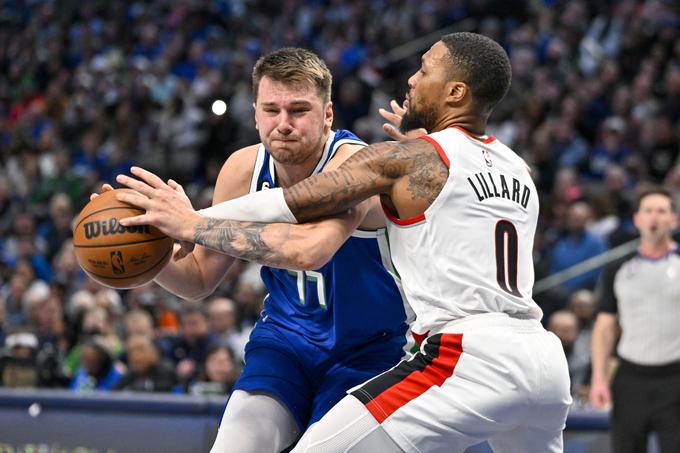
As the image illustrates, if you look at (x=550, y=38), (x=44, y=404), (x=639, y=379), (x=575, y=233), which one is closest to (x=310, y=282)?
(x=639, y=379)

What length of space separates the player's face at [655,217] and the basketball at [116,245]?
4.04 metres

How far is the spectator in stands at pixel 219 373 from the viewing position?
26.3 ft

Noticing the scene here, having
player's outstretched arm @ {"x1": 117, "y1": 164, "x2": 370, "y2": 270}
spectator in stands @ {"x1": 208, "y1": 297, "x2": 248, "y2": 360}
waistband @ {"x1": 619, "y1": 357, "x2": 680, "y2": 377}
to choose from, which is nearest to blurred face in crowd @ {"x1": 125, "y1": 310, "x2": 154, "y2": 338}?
spectator in stands @ {"x1": 208, "y1": 297, "x2": 248, "y2": 360}

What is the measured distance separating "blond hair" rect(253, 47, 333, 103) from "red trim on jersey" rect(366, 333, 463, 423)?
3.87 ft

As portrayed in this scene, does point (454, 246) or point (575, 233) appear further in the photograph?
point (575, 233)

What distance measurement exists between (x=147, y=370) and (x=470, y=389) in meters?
5.55

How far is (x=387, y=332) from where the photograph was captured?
13.6 feet

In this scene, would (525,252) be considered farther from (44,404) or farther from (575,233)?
(575,233)

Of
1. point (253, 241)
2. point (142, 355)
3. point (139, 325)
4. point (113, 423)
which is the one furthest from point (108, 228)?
point (139, 325)

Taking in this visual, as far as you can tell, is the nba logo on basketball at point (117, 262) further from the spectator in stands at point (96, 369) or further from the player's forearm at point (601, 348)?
the spectator in stands at point (96, 369)

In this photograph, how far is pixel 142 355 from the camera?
834cm

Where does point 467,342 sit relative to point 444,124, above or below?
below

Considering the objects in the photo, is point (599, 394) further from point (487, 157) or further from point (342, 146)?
point (487, 157)

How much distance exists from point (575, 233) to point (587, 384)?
196cm
